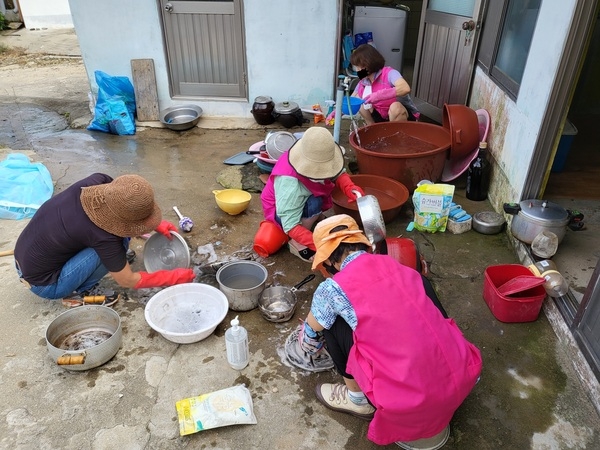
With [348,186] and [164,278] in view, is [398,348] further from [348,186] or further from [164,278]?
[348,186]

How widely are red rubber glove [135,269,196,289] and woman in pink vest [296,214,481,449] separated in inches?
47.0

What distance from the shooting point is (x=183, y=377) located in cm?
245

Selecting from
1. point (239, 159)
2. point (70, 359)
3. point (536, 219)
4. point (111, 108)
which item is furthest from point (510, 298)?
point (111, 108)

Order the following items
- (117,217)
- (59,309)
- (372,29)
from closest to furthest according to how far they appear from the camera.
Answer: (117,217) → (59,309) → (372,29)

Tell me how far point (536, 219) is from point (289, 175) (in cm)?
170

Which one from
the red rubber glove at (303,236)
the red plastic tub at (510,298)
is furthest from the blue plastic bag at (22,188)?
the red plastic tub at (510,298)

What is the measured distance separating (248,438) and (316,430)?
12.9 inches

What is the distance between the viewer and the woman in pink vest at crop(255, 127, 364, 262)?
2875 mm

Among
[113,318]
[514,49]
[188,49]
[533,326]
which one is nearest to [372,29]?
[188,49]

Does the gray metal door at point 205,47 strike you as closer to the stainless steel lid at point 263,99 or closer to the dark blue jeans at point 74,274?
the stainless steel lid at point 263,99

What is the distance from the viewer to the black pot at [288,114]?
18.2 ft

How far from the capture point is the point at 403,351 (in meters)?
1.69

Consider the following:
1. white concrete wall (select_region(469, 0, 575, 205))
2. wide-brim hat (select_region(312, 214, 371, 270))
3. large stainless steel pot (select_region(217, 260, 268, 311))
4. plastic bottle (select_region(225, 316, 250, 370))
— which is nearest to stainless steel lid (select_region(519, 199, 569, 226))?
white concrete wall (select_region(469, 0, 575, 205))

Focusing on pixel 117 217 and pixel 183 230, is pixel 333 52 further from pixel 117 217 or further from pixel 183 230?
pixel 117 217
